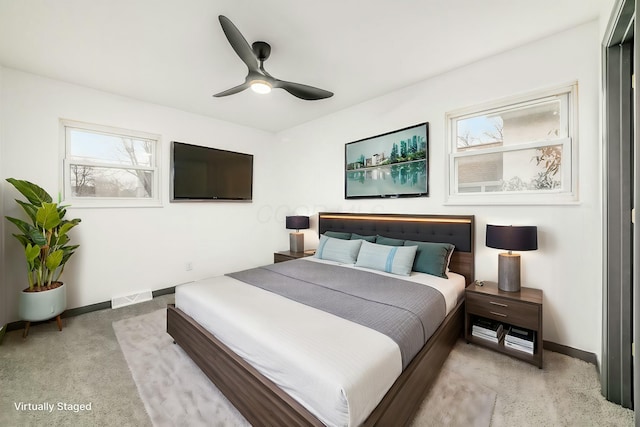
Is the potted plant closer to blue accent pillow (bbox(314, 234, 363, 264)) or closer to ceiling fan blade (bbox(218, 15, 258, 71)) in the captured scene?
ceiling fan blade (bbox(218, 15, 258, 71))

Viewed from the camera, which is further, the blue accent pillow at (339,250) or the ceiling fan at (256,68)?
the blue accent pillow at (339,250)

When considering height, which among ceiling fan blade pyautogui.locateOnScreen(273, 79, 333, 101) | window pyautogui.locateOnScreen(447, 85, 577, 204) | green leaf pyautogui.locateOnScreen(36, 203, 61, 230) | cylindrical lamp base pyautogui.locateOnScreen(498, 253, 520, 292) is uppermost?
ceiling fan blade pyautogui.locateOnScreen(273, 79, 333, 101)

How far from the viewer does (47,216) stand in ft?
8.03

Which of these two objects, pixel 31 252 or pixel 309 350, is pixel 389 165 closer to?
pixel 309 350

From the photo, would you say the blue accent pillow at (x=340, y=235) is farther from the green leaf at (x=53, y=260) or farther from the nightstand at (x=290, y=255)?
the green leaf at (x=53, y=260)

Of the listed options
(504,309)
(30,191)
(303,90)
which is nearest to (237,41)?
(303,90)

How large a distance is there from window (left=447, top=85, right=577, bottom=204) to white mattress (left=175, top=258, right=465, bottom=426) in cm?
212

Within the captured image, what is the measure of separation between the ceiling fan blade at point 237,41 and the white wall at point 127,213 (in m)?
2.40

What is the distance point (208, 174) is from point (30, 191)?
199 cm

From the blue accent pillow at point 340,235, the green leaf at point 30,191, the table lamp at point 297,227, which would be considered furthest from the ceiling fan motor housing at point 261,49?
the green leaf at point 30,191

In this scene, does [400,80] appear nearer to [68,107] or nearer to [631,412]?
[631,412]

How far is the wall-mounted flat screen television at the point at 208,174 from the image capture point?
3.80 meters

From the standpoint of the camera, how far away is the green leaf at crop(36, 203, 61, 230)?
7.94 ft

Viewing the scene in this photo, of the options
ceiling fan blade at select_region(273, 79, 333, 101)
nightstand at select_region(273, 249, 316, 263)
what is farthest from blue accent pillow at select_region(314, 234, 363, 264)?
ceiling fan blade at select_region(273, 79, 333, 101)
